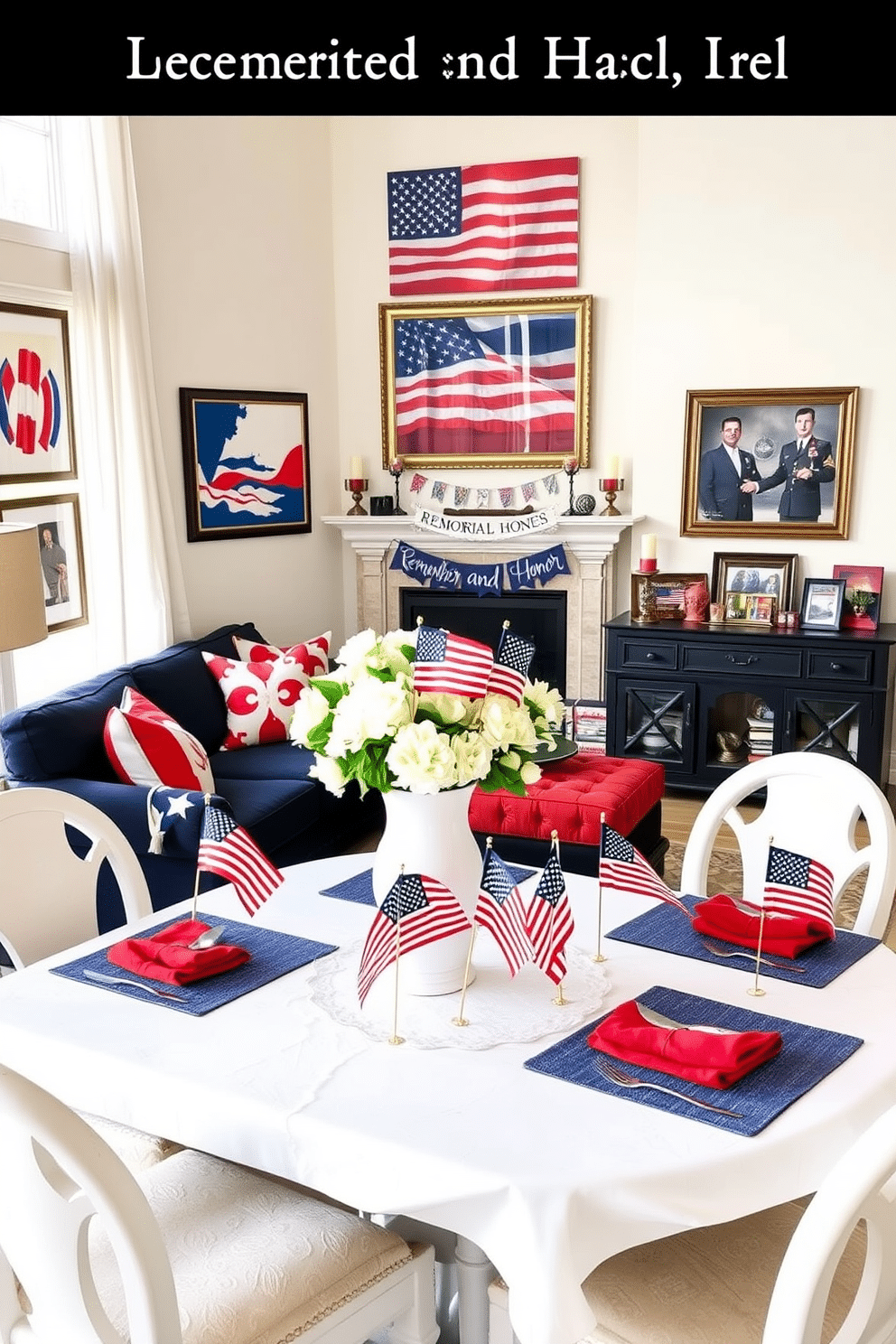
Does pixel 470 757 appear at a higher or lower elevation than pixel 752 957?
higher

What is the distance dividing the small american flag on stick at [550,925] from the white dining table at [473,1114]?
91 mm

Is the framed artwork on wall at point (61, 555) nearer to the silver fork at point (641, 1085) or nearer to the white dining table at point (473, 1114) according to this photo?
the white dining table at point (473, 1114)

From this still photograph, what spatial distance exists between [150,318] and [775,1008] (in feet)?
14.6

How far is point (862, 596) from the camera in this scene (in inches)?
225

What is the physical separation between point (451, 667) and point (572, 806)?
2.32m

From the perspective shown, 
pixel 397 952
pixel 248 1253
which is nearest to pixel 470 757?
pixel 397 952

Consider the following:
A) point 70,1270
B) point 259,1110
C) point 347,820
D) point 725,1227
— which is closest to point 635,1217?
point 725,1227

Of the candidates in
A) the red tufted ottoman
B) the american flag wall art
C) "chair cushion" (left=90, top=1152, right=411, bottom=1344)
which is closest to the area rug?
the red tufted ottoman

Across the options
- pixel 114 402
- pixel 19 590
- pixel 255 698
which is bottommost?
pixel 255 698

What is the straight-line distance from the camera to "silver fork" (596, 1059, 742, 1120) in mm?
1729

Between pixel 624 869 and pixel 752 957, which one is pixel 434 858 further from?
pixel 752 957

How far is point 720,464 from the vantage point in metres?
6.01

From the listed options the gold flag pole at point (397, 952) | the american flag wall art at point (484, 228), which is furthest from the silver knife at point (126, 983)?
the american flag wall art at point (484, 228)

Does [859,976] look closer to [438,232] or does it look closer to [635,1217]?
[635,1217]
